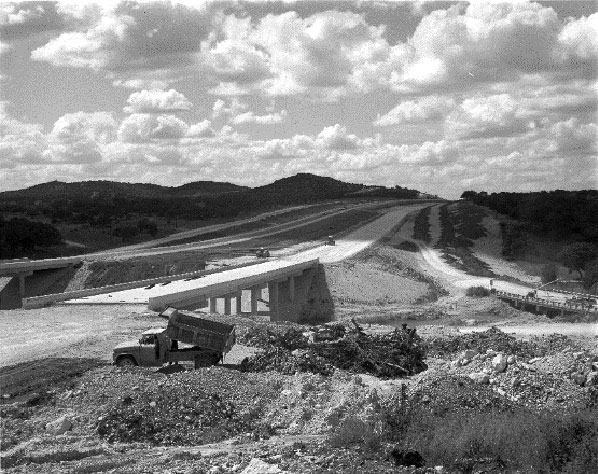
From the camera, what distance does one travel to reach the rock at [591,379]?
2272 centimetres

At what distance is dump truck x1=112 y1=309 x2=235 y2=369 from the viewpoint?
2800cm

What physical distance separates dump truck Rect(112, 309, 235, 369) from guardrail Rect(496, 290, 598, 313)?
32218 millimetres

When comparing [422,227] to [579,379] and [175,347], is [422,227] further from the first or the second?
[579,379]

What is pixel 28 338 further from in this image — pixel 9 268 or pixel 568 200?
pixel 568 200

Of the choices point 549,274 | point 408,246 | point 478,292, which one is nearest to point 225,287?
point 478,292

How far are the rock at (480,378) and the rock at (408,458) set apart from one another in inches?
270

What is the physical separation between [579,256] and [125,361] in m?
68.4

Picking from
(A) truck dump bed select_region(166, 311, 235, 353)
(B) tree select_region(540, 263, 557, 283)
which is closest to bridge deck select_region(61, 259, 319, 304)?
(A) truck dump bed select_region(166, 311, 235, 353)

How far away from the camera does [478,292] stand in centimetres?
6562

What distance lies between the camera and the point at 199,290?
5122cm

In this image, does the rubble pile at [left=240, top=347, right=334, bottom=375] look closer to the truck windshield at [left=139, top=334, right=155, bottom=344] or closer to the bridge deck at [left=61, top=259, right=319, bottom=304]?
the truck windshield at [left=139, top=334, right=155, bottom=344]

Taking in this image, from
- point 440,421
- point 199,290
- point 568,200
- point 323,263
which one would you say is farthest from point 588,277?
point 568,200

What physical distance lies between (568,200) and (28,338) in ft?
401

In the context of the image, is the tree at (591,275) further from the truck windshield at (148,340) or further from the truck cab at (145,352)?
the truck windshield at (148,340)
